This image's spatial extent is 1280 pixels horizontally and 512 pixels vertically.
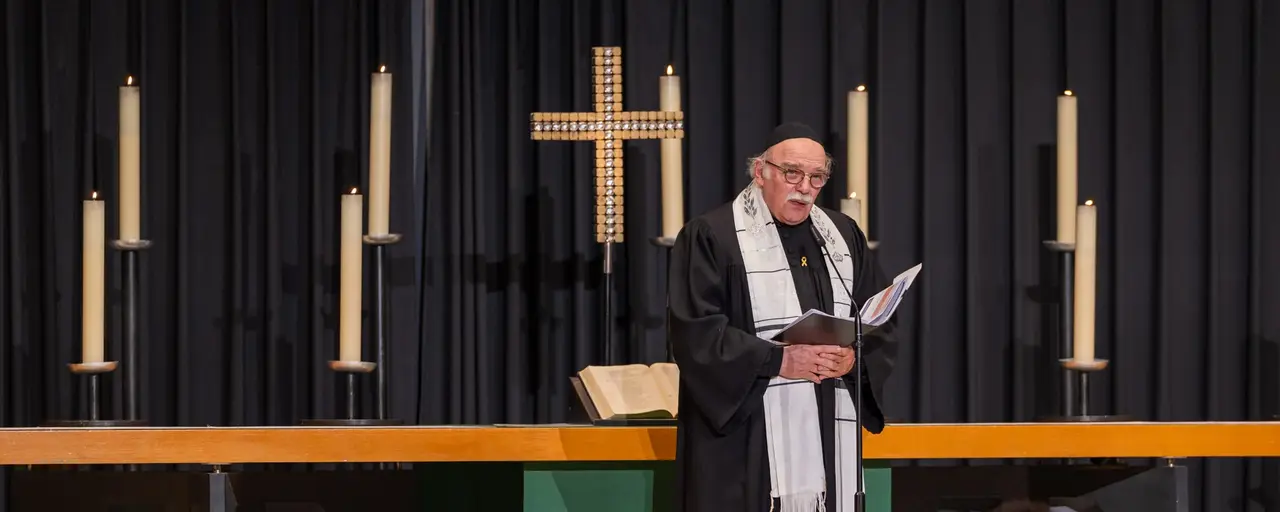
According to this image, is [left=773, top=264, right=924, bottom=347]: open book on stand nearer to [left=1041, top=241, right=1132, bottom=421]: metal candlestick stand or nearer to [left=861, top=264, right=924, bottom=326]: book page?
[left=861, top=264, right=924, bottom=326]: book page

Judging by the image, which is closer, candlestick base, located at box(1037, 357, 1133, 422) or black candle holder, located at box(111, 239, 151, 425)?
candlestick base, located at box(1037, 357, 1133, 422)

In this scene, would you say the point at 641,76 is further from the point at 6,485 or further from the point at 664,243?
the point at 6,485

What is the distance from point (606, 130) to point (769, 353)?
136 cm

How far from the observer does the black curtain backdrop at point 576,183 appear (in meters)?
5.56

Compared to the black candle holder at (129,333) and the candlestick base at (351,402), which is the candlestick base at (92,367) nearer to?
the black candle holder at (129,333)

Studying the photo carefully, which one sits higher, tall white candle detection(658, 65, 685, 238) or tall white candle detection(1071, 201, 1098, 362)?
tall white candle detection(658, 65, 685, 238)

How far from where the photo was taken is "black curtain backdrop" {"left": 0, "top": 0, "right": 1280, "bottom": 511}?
18.2 feet

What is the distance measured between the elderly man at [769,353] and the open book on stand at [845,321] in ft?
A: 0.21

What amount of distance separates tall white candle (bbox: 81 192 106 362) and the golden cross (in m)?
1.42

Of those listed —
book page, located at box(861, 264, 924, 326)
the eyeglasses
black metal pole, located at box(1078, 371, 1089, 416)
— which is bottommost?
black metal pole, located at box(1078, 371, 1089, 416)

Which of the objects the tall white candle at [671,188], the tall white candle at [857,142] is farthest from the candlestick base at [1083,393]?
the tall white candle at [671,188]

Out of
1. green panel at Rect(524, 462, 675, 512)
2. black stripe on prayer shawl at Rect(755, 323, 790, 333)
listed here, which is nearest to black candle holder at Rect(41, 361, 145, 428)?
green panel at Rect(524, 462, 675, 512)

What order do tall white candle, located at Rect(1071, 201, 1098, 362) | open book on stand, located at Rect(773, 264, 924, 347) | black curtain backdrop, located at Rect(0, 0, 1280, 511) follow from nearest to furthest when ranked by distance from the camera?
open book on stand, located at Rect(773, 264, 924, 347) < tall white candle, located at Rect(1071, 201, 1098, 362) < black curtain backdrop, located at Rect(0, 0, 1280, 511)

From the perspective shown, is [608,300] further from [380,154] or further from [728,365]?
[728,365]
